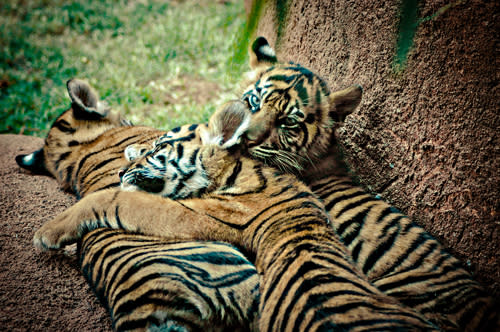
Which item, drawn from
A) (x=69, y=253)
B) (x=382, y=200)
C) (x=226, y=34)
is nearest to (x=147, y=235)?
(x=69, y=253)

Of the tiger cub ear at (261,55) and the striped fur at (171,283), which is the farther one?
the tiger cub ear at (261,55)

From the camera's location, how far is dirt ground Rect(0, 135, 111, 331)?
2020 mm

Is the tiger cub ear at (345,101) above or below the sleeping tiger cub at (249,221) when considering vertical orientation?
above

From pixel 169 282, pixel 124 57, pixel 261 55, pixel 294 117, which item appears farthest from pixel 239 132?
pixel 124 57

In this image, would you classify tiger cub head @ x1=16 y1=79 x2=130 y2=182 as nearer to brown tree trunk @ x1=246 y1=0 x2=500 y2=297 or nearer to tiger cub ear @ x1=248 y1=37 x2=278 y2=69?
tiger cub ear @ x1=248 y1=37 x2=278 y2=69

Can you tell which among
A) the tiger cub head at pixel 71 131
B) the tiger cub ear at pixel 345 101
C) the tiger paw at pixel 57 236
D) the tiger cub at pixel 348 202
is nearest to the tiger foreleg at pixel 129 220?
the tiger paw at pixel 57 236

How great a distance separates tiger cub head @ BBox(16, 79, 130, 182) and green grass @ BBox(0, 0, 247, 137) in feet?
3.36

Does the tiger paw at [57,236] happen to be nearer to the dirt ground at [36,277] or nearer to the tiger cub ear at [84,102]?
the dirt ground at [36,277]

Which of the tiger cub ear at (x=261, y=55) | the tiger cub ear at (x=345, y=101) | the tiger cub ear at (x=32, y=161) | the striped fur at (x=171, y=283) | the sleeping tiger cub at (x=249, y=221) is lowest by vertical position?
the tiger cub ear at (x=32, y=161)

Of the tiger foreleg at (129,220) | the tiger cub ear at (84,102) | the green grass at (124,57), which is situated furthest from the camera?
the green grass at (124,57)

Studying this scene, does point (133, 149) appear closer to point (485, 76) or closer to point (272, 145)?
point (272, 145)

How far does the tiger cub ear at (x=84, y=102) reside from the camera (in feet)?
9.99

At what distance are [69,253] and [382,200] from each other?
6.60 feet

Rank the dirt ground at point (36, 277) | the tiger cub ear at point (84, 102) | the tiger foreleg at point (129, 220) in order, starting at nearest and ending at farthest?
the dirt ground at point (36, 277), the tiger foreleg at point (129, 220), the tiger cub ear at point (84, 102)
